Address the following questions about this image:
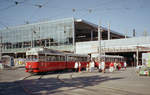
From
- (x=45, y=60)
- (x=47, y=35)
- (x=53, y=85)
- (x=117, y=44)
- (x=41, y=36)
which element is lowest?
(x=53, y=85)

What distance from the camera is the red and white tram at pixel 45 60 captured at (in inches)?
894

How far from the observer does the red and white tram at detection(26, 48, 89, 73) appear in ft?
74.5

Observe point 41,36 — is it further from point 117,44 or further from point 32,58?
point 32,58

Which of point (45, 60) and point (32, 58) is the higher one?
point (32, 58)

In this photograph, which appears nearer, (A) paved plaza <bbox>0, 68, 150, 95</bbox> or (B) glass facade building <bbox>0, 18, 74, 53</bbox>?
(A) paved plaza <bbox>0, 68, 150, 95</bbox>

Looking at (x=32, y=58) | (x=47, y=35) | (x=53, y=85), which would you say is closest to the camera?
(x=53, y=85)

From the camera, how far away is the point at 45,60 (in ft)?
78.6

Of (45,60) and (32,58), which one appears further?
(45,60)

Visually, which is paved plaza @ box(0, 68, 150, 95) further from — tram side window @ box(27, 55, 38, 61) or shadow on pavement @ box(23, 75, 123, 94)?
tram side window @ box(27, 55, 38, 61)

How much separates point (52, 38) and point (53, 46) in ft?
7.84

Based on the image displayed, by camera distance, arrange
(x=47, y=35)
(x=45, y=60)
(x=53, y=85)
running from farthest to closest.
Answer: (x=47, y=35) → (x=45, y=60) → (x=53, y=85)

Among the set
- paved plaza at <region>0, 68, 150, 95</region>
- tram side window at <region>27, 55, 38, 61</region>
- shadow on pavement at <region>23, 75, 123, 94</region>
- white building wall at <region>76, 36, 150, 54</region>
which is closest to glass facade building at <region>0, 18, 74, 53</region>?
white building wall at <region>76, 36, 150, 54</region>

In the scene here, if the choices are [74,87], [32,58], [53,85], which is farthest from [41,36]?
[74,87]

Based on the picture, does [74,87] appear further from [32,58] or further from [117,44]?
[117,44]
